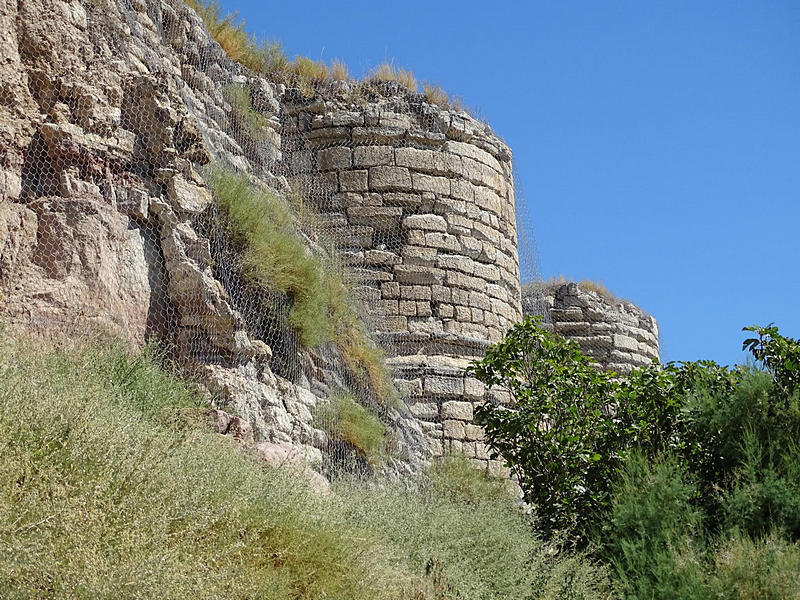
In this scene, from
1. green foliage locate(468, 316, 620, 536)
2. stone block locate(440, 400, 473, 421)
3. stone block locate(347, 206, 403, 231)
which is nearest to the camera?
green foliage locate(468, 316, 620, 536)

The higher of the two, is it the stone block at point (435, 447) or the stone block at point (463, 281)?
the stone block at point (463, 281)

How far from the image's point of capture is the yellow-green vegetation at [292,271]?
780cm

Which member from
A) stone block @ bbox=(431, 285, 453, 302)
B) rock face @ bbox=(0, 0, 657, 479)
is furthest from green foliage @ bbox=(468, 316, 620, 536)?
stone block @ bbox=(431, 285, 453, 302)

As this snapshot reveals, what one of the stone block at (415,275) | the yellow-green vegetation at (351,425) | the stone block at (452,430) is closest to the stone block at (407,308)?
the stone block at (415,275)

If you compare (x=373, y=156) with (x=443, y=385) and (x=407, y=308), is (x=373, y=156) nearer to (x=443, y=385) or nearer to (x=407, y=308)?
(x=407, y=308)

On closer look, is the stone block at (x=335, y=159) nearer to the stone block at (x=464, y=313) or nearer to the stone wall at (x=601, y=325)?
the stone block at (x=464, y=313)

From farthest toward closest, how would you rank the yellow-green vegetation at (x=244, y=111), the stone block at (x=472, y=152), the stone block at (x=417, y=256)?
the stone block at (x=472, y=152) → the stone block at (x=417, y=256) → the yellow-green vegetation at (x=244, y=111)

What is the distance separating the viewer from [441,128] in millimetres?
11219

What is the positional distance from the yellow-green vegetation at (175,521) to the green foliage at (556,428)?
0.93 meters

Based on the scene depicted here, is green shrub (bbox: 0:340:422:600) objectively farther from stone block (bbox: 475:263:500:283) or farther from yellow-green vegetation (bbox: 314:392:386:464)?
stone block (bbox: 475:263:500:283)

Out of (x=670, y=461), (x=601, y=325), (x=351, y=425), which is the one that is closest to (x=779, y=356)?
(x=670, y=461)

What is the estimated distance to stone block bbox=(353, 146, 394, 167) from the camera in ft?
35.7

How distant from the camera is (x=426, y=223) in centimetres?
1075

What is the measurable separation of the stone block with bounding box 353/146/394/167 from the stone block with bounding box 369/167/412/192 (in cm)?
7
